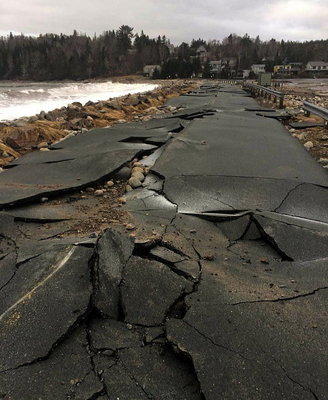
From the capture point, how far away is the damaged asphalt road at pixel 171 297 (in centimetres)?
196

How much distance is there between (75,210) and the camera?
428 centimetres

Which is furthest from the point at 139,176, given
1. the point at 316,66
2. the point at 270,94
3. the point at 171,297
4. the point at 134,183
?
the point at 316,66

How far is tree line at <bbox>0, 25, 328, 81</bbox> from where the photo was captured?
116562 millimetres

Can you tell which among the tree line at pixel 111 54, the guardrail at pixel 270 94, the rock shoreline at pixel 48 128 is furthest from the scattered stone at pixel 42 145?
the tree line at pixel 111 54

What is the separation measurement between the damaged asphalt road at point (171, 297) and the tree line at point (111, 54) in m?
108

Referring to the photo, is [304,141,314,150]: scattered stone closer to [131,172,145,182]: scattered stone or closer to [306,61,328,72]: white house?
[131,172,145,182]: scattered stone

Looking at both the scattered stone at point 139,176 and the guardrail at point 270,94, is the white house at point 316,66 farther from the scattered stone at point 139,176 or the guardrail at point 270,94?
the scattered stone at point 139,176

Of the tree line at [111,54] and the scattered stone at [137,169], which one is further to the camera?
Result: the tree line at [111,54]

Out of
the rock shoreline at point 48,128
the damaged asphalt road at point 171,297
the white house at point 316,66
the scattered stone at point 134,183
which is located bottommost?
the white house at point 316,66

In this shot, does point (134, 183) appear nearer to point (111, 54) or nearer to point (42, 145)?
point (42, 145)

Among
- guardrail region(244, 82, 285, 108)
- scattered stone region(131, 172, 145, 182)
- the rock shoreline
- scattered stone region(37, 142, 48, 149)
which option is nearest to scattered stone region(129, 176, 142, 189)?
scattered stone region(131, 172, 145, 182)

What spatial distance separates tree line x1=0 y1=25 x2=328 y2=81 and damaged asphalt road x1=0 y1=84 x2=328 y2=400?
108m

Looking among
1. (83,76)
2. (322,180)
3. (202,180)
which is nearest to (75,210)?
(202,180)

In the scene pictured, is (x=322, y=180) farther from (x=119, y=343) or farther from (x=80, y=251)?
(x=119, y=343)
